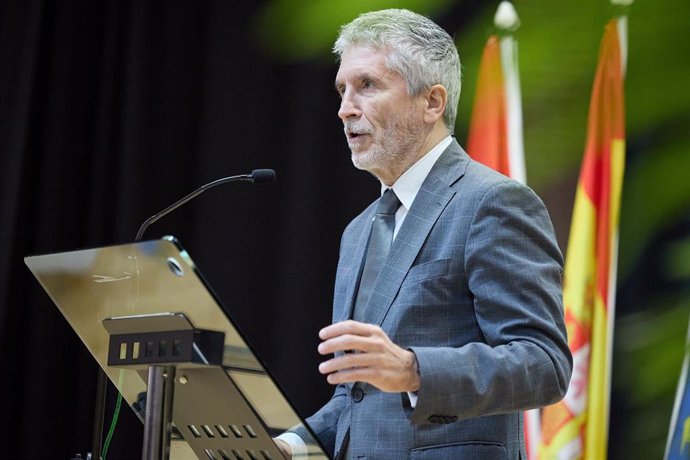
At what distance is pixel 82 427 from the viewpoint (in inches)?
145

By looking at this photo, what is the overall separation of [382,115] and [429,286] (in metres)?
0.51

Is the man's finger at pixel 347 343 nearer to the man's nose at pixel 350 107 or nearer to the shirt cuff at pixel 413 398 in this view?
the shirt cuff at pixel 413 398

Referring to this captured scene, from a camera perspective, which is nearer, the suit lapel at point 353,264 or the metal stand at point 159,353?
the metal stand at point 159,353

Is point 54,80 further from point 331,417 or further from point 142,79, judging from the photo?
point 331,417

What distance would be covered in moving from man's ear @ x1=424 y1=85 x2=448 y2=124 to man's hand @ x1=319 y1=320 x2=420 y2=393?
2.77 feet

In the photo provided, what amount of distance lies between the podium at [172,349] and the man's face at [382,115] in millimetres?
847

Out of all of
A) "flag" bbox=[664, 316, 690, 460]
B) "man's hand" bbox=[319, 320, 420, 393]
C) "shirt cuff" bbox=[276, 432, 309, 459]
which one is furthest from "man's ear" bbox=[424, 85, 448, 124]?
"flag" bbox=[664, 316, 690, 460]

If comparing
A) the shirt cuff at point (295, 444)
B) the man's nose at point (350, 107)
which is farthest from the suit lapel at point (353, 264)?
the shirt cuff at point (295, 444)

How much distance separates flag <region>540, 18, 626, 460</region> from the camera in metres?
3.00

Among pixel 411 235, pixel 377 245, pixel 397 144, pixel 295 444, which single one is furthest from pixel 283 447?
pixel 397 144

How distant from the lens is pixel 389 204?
2158 millimetres

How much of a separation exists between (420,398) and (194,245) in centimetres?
234

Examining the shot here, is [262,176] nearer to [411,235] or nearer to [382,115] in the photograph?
[382,115]

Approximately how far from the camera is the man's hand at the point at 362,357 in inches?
54.6
